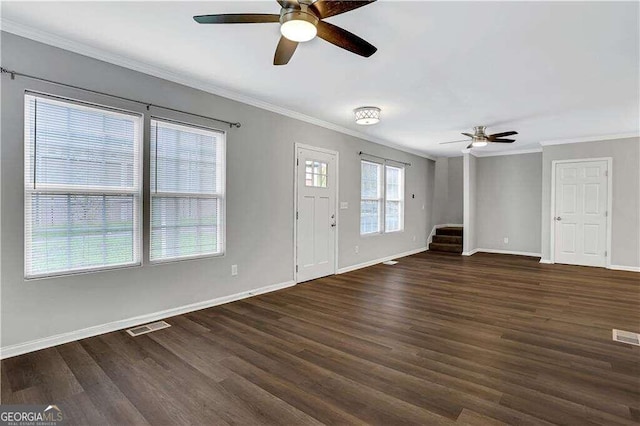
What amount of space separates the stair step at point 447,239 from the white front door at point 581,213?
212 centimetres

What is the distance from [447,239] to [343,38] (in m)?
7.39

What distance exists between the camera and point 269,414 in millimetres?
1819

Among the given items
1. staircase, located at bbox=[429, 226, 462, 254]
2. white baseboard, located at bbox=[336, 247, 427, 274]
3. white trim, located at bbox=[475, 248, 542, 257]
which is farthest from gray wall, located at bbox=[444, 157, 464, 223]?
white baseboard, located at bbox=[336, 247, 427, 274]

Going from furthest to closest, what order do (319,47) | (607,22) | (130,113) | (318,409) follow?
(130,113), (319,47), (607,22), (318,409)

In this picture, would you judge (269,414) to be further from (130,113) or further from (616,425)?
(130,113)

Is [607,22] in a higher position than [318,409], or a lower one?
higher

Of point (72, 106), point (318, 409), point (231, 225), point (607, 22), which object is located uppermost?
point (607, 22)

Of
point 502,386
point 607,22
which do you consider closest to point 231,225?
point 502,386

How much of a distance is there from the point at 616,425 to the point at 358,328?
186 centimetres

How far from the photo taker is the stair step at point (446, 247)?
8024 millimetres

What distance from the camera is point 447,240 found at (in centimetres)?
850

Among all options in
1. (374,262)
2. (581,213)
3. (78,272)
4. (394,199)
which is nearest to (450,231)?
(394,199)
